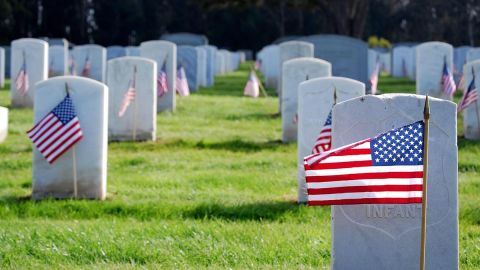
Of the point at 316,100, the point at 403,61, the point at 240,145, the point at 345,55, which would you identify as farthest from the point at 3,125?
the point at 403,61

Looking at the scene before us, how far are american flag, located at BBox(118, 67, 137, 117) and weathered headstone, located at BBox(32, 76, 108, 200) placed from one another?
13.2ft

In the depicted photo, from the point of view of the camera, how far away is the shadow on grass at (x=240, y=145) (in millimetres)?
14055

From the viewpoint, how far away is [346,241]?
19.7 ft

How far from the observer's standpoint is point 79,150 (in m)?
9.92

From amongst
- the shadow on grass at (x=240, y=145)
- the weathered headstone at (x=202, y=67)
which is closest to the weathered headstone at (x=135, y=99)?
the shadow on grass at (x=240, y=145)

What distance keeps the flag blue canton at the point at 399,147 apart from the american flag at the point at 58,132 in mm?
4829

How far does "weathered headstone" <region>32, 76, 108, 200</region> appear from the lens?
32.4ft

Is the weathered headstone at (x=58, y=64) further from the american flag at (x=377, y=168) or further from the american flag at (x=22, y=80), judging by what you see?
the american flag at (x=377, y=168)

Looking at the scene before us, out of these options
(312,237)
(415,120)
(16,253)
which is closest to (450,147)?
(415,120)

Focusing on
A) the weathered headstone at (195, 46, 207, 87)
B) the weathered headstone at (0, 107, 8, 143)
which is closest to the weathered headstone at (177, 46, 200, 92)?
the weathered headstone at (195, 46, 207, 87)

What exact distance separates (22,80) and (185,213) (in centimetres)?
966

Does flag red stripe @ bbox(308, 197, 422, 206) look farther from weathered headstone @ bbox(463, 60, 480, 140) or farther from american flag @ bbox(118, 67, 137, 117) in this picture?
weathered headstone @ bbox(463, 60, 480, 140)

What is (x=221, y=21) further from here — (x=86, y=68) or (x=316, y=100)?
(x=316, y=100)

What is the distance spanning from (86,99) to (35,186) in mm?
1071
